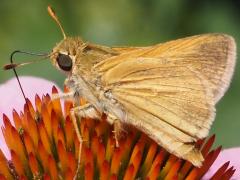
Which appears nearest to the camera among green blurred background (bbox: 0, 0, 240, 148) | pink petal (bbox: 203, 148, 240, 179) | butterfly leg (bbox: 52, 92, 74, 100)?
butterfly leg (bbox: 52, 92, 74, 100)

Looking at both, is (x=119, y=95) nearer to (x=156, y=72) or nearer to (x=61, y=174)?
(x=156, y=72)

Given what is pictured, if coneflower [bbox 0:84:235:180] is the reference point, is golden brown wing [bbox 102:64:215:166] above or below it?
above

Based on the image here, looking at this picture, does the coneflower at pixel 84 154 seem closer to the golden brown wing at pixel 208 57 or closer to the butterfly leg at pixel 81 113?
the butterfly leg at pixel 81 113

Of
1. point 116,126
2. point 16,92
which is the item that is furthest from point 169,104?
point 16,92

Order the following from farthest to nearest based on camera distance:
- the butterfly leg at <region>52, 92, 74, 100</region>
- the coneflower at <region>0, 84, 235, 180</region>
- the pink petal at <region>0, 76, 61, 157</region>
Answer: the pink petal at <region>0, 76, 61, 157</region>, the butterfly leg at <region>52, 92, 74, 100</region>, the coneflower at <region>0, 84, 235, 180</region>

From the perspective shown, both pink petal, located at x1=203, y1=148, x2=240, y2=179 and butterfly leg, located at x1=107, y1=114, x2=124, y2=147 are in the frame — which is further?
pink petal, located at x1=203, y1=148, x2=240, y2=179

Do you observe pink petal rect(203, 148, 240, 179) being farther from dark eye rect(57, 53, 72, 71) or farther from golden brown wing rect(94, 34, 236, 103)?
dark eye rect(57, 53, 72, 71)

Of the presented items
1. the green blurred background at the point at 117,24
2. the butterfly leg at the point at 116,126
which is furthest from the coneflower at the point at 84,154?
the green blurred background at the point at 117,24

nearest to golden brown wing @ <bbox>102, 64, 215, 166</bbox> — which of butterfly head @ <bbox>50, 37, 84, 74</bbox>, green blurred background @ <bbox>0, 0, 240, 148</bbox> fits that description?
butterfly head @ <bbox>50, 37, 84, 74</bbox>
